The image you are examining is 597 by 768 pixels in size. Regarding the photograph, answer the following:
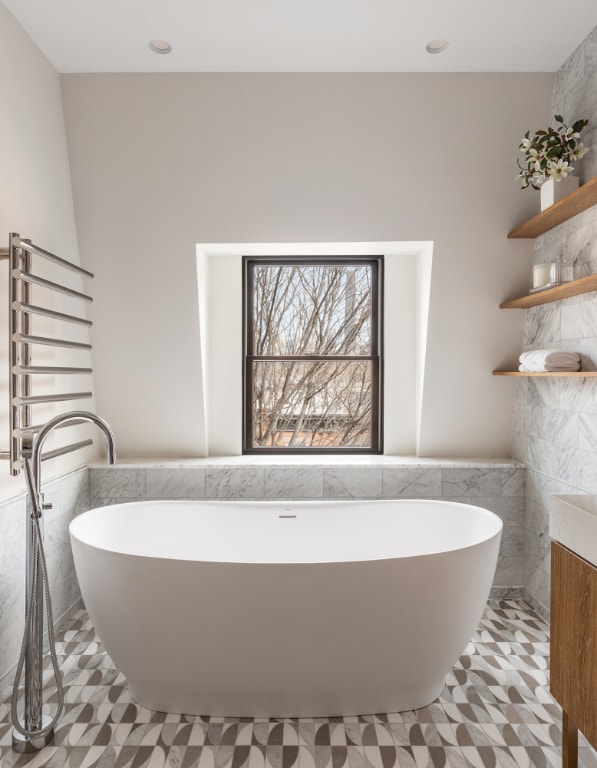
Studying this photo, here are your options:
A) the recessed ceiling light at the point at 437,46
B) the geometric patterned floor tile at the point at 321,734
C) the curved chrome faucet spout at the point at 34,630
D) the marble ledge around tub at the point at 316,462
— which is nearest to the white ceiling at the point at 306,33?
the recessed ceiling light at the point at 437,46

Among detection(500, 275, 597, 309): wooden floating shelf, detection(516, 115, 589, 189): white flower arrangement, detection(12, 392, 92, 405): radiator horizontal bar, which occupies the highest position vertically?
detection(516, 115, 589, 189): white flower arrangement

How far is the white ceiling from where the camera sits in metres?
2.26

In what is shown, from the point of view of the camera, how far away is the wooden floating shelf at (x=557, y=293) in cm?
220

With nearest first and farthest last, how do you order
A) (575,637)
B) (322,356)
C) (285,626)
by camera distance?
1. (575,637)
2. (285,626)
3. (322,356)

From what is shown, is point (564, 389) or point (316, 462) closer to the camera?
point (564, 389)

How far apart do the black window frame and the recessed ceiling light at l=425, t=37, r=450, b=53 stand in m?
1.18

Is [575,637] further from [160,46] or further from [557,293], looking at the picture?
[160,46]

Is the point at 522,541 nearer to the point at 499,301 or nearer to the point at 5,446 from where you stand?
the point at 499,301

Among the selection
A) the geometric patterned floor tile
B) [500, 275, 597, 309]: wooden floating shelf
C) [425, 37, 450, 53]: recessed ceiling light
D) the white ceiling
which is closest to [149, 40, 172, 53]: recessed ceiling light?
the white ceiling

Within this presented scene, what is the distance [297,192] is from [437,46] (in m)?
0.93

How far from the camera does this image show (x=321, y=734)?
1920mm

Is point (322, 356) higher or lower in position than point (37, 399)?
higher

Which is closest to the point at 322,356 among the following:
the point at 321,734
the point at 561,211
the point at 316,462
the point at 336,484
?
the point at 316,462

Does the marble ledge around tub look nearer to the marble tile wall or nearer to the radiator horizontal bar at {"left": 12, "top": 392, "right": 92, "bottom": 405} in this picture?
the marble tile wall
